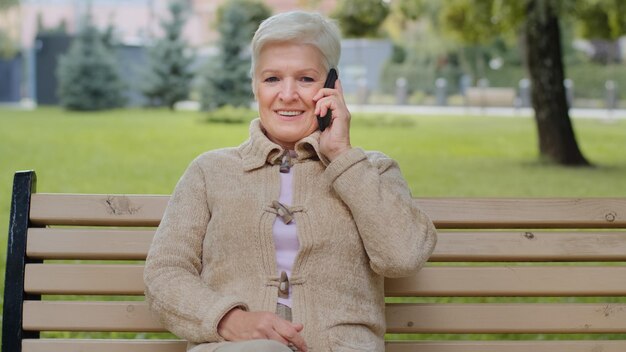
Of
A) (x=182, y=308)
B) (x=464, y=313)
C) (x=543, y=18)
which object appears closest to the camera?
(x=182, y=308)

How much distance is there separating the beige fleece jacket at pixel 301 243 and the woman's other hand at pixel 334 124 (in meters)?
0.03

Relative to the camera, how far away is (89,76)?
102 ft

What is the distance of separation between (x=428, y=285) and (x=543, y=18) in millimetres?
10331

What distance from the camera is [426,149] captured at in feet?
60.8

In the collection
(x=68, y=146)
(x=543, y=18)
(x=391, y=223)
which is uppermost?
(x=543, y=18)

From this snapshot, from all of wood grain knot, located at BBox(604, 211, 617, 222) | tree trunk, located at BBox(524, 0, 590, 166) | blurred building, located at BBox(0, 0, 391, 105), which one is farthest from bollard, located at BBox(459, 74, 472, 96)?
wood grain knot, located at BBox(604, 211, 617, 222)

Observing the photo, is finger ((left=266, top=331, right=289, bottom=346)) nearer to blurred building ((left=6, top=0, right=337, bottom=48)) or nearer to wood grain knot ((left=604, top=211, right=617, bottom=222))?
wood grain knot ((left=604, top=211, right=617, bottom=222))

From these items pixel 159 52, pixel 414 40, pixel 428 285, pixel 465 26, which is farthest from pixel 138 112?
pixel 428 285

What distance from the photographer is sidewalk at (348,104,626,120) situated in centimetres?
3017

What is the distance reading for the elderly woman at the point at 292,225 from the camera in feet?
9.38

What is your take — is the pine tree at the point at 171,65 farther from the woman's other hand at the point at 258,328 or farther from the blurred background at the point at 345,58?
the woman's other hand at the point at 258,328

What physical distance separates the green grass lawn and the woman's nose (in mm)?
6089

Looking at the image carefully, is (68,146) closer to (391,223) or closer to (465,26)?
(465,26)

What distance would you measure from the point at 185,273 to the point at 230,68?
25677 millimetres
